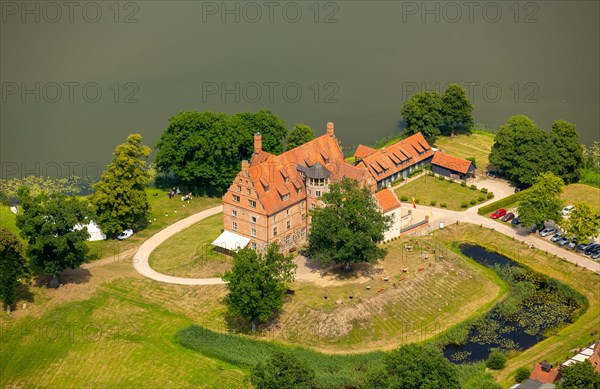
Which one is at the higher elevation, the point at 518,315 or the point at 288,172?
the point at 288,172

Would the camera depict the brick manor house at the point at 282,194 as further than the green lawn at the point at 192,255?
Yes

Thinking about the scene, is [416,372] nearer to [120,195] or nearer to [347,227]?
[347,227]

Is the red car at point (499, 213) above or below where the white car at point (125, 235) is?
above

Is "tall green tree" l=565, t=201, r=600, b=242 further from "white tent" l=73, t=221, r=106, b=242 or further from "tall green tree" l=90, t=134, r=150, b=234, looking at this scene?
"white tent" l=73, t=221, r=106, b=242

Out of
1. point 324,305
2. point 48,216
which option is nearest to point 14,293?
point 48,216

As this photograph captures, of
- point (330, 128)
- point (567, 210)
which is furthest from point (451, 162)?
point (330, 128)

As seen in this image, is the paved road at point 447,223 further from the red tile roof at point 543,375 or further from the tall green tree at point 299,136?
the red tile roof at point 543,375

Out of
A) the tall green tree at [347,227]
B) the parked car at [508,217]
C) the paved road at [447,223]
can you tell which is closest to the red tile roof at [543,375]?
the tall green tree at [347,227]
